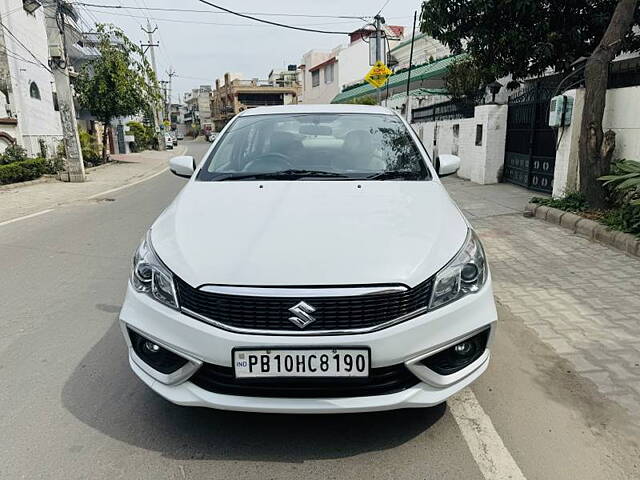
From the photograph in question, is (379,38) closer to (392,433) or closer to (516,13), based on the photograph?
(516,13)

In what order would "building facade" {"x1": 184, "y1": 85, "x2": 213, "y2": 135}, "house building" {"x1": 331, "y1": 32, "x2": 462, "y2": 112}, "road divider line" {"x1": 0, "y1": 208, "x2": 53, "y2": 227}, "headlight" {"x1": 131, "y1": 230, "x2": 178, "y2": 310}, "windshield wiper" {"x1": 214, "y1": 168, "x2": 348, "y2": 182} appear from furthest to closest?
"building facade" {"x1": 184, "y1": 85, "x2": 213, "y2": 135} < "house building" {"x1": 331, "y1": 32, "x2": 462, "y2": 112} < "road divider line" {"x1": 0, "y1": 208, "x2": 53, "y2": 227} < "windshield wiper" {"x1": 214, "y1": 168, "x2": 348, "y2": 182} < "headlight" {"x1": 131, "y1": 230, "x2": 178, "y2": 310}

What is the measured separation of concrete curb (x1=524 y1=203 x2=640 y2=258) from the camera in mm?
5683

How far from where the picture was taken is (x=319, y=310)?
2178 mm


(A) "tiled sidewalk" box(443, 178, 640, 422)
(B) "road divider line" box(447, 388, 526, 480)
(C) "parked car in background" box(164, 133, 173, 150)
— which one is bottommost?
(C) "parked car in background" box(164, 133, 173, 150)

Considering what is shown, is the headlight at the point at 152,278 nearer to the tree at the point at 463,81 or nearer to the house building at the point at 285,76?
the tree at the point at 463,81

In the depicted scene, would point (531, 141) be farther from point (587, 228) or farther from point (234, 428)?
point (234, 428)

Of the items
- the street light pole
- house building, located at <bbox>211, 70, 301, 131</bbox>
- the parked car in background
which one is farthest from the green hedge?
house building, located at <bbox>211, 70, 301, 131</bbox>

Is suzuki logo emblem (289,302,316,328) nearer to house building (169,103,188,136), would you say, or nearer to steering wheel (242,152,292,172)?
steering wheel (242,152,292,172)

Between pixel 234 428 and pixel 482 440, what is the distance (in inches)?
48.4

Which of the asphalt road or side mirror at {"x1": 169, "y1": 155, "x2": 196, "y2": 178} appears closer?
the asphalt road

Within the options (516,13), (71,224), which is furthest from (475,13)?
(71,224)

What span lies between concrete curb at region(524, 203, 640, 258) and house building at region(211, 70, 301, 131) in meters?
66.8

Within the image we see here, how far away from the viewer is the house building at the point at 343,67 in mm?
39531

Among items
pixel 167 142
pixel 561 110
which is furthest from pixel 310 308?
pixel 167 142
